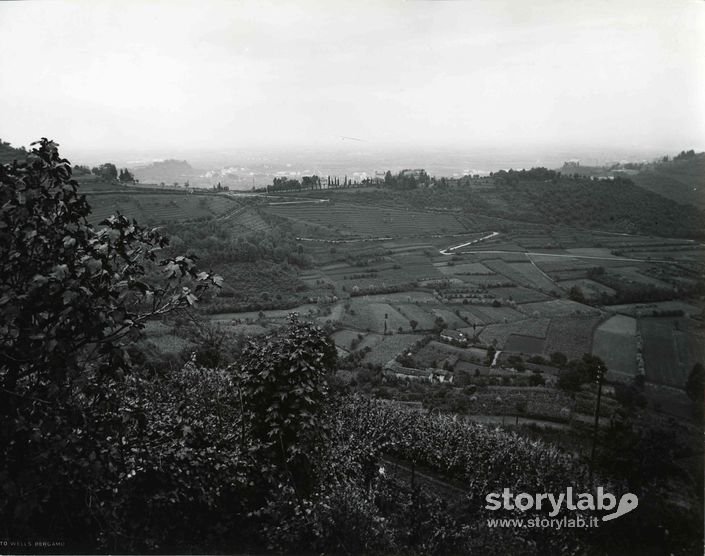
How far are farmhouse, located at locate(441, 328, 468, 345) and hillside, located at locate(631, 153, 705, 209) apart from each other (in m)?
9.90

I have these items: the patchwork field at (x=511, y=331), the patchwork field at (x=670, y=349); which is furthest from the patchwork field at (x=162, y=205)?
the patchwork field at (x=670, y=349)

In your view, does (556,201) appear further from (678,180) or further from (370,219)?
(370,219)

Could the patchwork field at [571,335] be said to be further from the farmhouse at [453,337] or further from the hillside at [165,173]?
the hillside at [165,173]

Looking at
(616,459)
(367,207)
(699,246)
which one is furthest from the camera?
(367,207)

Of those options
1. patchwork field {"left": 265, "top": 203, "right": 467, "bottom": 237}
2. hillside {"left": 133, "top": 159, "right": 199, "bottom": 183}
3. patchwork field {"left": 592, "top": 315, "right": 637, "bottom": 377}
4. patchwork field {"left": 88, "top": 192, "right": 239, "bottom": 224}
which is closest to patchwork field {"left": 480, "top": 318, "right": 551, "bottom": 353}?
patchwork field {"left": 592, "top": 315, "right": 637, "bottom": 377}

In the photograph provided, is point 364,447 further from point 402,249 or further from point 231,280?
point 402,249

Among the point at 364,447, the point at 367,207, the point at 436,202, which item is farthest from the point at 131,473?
the point at 436,202

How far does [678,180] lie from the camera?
1966 centimetres

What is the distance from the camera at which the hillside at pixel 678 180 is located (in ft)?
59.0

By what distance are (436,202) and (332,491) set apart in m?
25.1

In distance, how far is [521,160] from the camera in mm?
24656

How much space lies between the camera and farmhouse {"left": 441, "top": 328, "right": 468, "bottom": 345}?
60.6 ft

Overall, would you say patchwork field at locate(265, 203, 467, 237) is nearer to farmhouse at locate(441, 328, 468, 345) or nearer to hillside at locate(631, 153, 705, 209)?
farmhouse at locate(441, 328, 468, 345)

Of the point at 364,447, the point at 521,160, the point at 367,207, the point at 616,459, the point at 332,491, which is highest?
the point at 521,160
